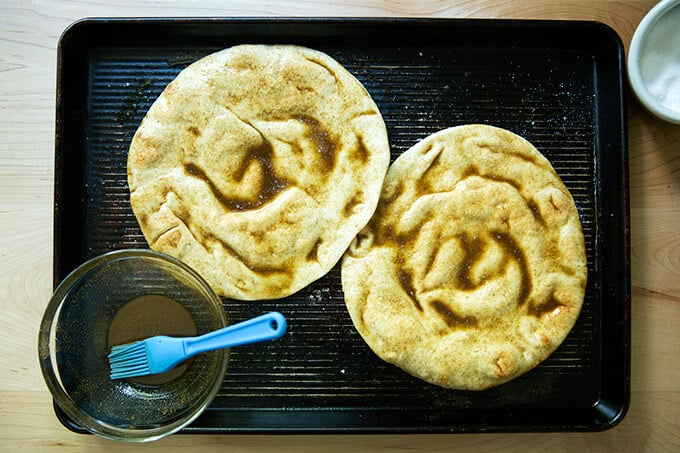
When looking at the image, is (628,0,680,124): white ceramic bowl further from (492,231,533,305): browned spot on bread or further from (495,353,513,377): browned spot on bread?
(495,353,513,377): browned spot on bread

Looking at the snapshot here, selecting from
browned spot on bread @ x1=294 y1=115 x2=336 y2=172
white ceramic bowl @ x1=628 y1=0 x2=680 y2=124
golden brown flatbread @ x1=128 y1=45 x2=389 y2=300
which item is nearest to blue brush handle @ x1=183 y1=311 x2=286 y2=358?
golden brown flatbread @ x1=128 y1=45 x2=389 y2=300

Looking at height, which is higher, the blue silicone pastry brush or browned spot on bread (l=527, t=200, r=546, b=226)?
browned spot on bread (l=527, t=200, r=546, b=226)

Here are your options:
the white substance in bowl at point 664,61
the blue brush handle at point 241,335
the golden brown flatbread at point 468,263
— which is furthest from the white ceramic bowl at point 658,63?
Answer: the blue brush handle at point 241,335

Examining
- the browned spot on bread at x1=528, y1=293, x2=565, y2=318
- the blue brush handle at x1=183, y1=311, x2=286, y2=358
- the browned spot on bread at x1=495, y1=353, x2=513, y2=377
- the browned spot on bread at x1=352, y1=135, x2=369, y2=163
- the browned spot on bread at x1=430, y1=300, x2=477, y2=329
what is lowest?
the browned spot on bread at x1=495, y1=353, x2=513, y2=377

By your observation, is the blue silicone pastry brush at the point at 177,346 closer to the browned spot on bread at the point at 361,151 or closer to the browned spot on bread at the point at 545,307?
the browned spot on bread at the point at 361,151

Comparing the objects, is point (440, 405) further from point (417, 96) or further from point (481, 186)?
point (417, 96)

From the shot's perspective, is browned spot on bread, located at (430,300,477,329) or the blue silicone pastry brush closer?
the blue silicone pastry brush

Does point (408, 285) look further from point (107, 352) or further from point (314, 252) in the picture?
point (107, 352)
